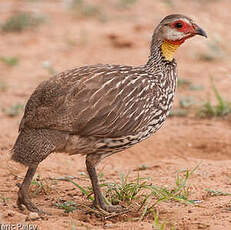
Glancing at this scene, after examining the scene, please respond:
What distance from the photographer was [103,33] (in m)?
12.4

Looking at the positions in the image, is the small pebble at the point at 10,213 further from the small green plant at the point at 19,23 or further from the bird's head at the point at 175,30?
the small green plant at the point at 19,23

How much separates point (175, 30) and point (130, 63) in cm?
512

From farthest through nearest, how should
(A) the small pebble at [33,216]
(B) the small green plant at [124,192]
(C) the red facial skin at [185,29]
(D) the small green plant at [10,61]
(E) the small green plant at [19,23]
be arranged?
(E) the small green plant at [19,23] → (D) the small green plant at [10,61] → (C) the red facial skin at [185,29] → (B) the small green plant at [124,192] → (A) the small pebble at [33,216]

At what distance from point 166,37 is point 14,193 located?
84.2 inches

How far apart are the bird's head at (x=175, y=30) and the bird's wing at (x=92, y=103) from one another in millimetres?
638

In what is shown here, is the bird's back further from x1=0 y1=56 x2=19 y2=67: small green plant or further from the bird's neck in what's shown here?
x1=0 y1=56 x2=19 y2=67: small green plant

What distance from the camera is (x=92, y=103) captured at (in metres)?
4.50

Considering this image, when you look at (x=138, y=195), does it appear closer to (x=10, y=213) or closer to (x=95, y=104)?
(x=95, y=104)

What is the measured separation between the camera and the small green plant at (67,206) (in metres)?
4.66

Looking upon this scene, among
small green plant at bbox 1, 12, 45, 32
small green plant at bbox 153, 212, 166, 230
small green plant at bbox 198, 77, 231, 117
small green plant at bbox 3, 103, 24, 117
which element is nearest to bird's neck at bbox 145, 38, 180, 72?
small green plant at bbox 153, 212, 166, 230

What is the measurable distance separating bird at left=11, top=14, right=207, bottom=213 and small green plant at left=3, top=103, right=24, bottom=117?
10.4 ft

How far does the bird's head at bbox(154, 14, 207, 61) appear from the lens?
5.17m

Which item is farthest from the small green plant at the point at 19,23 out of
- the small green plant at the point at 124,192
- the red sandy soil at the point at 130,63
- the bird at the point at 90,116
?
the small green plant at the point at 124,192

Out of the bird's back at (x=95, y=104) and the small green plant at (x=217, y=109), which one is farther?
the small green plant at (x=217, y=109)
